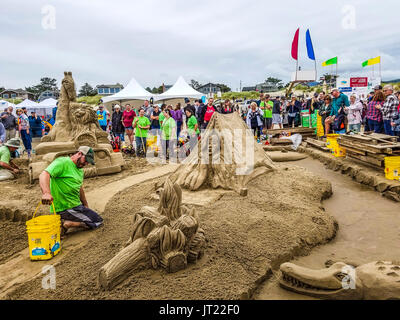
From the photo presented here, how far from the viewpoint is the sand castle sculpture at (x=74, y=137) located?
7.07 m

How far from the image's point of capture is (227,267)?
8.99 ft

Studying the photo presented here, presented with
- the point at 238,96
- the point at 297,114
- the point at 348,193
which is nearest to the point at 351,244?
the point at 348,193

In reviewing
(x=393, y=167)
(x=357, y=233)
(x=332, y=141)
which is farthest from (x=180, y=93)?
(x=357, y=233)

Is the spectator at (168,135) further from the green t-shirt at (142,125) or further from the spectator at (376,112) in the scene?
the spectator at (376,112)

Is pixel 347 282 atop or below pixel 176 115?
below

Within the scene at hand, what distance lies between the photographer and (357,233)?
3902mm

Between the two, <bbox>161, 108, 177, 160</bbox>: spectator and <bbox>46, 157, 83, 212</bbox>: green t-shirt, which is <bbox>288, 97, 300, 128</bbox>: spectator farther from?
<bbox>46, 157, 83, 212</bbox>: green t-shirt

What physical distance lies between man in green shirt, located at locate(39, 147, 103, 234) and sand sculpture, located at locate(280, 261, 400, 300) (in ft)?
8.22

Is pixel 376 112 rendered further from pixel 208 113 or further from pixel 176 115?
pixel 176 115

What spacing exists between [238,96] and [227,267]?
30.8m

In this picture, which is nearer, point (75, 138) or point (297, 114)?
point (75, 138)

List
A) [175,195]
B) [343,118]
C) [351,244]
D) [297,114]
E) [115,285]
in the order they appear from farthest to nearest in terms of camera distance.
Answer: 1. [297,114]
2. [343,118]
3. [351,244]
4. [175,195]
5. [115,285]

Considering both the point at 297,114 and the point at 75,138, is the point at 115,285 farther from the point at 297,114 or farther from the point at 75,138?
the point at 297,114

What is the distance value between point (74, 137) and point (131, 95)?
9.19 meters
